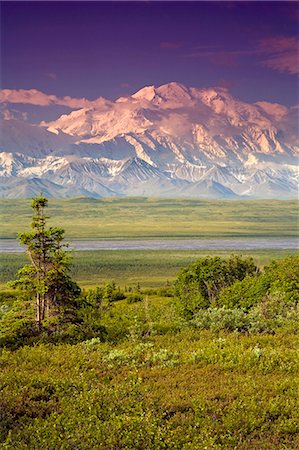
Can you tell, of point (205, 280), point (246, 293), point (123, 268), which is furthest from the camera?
point (123, 268)

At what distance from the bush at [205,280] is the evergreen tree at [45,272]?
39.5m

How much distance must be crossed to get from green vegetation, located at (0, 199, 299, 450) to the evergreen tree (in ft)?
0.46

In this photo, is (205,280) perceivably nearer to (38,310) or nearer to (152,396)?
(38,310)

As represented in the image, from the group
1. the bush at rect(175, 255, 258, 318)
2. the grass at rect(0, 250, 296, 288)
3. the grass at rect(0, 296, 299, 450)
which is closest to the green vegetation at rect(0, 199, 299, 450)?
the grass at rect(0, 296, 299, 450)

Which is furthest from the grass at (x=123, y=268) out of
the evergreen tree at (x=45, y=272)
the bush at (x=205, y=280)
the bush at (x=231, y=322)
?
the evergreen tree at (x=45, y=272)

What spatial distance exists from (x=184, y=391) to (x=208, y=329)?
7743mm

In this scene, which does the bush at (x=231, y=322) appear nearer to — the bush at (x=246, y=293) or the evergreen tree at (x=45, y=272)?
the evergreen tree at (x=45, y=272)

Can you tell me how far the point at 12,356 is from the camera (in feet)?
43.7

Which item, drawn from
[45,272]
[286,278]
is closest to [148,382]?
[45,272]

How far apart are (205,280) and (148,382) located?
166ft

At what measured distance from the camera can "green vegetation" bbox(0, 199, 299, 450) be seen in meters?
7.94

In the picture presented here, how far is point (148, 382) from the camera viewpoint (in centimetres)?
1066

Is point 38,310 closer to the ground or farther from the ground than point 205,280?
farther from the ground

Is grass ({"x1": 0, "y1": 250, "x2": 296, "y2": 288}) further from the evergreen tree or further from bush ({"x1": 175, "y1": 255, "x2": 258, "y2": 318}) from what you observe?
the evergreen tree
